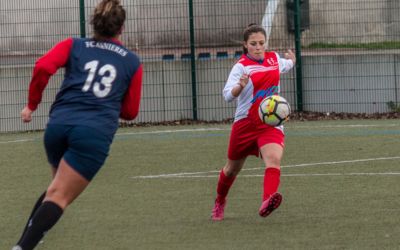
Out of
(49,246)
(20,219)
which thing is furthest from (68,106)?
(20,219)

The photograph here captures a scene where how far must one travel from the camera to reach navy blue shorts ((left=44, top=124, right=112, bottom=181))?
698 cm

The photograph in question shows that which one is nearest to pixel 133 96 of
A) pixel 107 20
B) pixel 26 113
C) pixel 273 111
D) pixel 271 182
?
pixel 107 20

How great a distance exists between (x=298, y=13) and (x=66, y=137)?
41.2 feet

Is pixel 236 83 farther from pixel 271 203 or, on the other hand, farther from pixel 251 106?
pixel 271 203

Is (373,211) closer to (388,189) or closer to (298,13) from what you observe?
(388,189)

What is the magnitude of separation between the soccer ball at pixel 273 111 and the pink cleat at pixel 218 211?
845 mm

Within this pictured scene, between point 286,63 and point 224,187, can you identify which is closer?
point 224,187

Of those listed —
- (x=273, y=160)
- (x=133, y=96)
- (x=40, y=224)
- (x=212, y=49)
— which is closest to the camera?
(x=40, y=224)

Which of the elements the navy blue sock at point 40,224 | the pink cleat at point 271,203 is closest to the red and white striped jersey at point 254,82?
the pink cleat at point 271,203

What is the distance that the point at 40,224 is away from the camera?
6.91 meters

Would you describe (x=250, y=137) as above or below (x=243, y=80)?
below

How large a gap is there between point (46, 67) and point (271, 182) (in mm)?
2705

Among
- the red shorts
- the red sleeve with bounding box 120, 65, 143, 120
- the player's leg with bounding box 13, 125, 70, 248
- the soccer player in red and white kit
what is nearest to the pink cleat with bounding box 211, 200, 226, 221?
the soccer player in red and white kit

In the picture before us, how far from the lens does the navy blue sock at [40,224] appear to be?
691 cm
